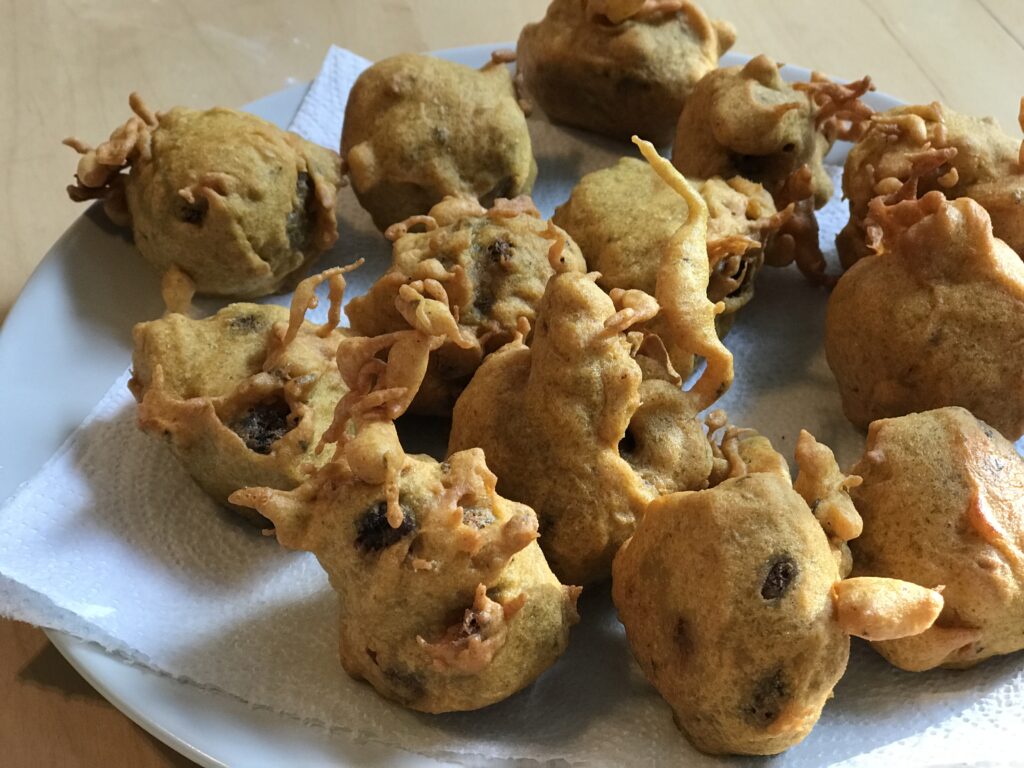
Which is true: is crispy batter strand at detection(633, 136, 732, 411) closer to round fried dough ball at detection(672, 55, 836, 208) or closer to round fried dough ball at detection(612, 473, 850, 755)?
round fried dough ball at detection(612, 473, 850, 755)

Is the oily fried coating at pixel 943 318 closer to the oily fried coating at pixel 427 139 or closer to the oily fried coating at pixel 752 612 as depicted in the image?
the oily fried coating at pixel 752 612

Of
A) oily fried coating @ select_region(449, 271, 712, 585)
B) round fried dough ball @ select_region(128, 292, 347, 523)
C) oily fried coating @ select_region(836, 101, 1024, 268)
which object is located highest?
oily fried coating @ select_region(836, 101, 1024, 268)

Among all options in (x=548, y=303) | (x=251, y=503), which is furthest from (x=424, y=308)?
(x=251, y=503)

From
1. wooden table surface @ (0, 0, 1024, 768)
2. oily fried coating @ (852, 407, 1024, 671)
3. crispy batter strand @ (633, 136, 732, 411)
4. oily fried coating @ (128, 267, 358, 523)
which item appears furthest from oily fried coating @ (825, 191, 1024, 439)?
wooden table surface @ (0, 0, 1024, 768)

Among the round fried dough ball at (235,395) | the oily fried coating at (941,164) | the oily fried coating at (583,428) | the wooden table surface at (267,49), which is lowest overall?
the wooden table surface at (267,49)

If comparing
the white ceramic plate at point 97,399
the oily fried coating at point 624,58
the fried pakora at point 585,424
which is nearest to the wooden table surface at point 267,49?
the white ceramic plate at point 97,399

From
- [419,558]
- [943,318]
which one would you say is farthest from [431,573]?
[943,318]
